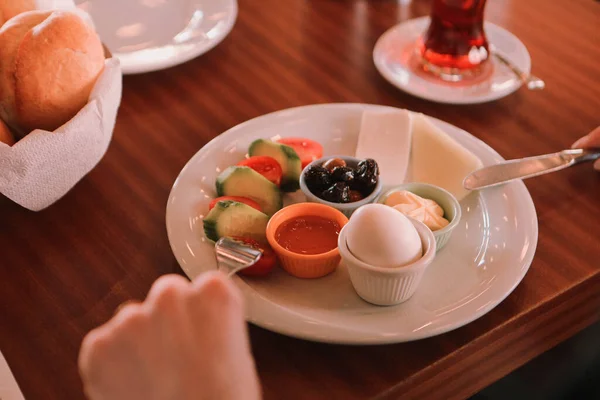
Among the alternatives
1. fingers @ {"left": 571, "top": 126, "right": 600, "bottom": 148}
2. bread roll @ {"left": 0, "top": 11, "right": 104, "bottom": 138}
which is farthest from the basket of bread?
fingers @ {"left": 571, "top": 126, "right": 600, "bottom": 148}

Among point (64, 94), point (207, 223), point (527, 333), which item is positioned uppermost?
point (64, 94)

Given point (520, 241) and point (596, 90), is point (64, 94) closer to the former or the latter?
point (520, 241)

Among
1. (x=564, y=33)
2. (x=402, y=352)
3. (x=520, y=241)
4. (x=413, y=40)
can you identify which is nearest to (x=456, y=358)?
(x=402, y=352)

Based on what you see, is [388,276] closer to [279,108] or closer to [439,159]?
[439,159]

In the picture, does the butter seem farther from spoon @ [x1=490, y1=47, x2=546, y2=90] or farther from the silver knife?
spoon @ [x1=490, y1=47, x2=546, y2=90]

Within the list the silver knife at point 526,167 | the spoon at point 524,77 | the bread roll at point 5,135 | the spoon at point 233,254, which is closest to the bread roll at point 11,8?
the bread roll at point 5,135

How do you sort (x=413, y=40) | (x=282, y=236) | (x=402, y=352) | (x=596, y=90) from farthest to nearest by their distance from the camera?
(x=413, y=40) → (x=596, y=90) → (x=282, y=236) → (x=402, y=352)

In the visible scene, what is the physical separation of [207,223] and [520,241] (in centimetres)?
42

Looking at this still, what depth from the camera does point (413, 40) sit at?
1.36 m

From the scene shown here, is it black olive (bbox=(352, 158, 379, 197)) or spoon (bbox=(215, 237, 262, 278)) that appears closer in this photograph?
spoon (bbox=(215, 237, 262, 278))

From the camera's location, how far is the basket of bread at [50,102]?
85 centimetres

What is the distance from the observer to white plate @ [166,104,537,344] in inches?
30.5

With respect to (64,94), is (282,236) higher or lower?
lower

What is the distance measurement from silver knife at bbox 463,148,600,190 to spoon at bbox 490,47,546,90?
7.7 inches
